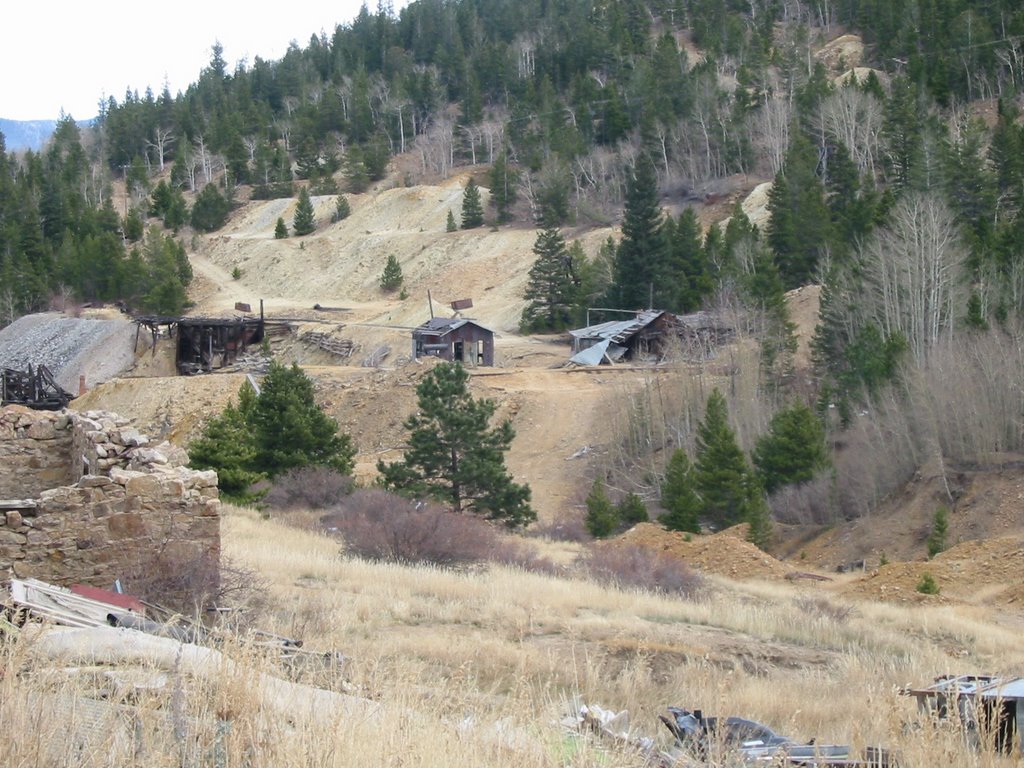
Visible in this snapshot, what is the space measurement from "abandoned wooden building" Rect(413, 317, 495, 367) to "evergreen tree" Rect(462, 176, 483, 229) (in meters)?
29.9

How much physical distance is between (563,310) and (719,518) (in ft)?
105

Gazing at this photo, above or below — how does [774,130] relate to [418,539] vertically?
above

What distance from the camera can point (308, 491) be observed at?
26.1 metres

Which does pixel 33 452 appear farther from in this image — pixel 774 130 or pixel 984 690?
pixel 774 130

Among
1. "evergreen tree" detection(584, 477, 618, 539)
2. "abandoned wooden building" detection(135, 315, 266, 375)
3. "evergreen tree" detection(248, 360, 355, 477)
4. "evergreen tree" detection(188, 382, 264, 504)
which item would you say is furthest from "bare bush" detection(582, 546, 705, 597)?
"abandoned wooden building" detection(135, 315, 266, 375)

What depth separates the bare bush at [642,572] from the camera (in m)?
18.4

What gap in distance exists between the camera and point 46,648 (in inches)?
240

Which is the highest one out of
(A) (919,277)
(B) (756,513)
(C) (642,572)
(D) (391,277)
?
(D) (391,277)

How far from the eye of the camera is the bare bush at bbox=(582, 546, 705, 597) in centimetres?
1836

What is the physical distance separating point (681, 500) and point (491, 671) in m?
23.9

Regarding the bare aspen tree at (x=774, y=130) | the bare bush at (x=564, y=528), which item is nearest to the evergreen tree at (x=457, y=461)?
the bare bush at (x=564, y=528)

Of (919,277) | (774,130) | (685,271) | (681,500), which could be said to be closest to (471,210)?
(774,130)

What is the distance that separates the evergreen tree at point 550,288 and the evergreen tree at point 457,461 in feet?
111

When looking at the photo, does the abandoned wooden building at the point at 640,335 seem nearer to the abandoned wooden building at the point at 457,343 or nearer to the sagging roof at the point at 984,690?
the abandoned wooden building at the point at 457,343
